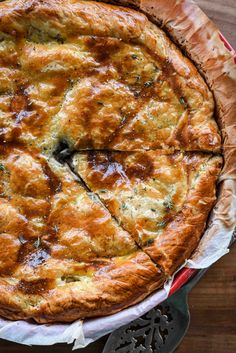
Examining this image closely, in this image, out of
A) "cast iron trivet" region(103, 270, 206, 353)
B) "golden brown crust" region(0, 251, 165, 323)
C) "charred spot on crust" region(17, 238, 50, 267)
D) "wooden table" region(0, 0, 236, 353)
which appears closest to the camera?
"golden brown crust" region(0, 251, 165, 323)

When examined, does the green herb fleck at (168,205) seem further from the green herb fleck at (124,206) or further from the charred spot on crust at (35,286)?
the charred spot on crust at (35,286)

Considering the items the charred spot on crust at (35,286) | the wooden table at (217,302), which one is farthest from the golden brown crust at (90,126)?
the wooden table at (217,302)

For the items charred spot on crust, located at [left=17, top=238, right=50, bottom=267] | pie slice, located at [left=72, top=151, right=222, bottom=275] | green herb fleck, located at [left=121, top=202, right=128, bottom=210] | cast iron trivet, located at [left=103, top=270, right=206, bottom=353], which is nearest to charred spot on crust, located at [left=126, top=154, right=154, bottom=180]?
pie slice, located at [left=72, top=151, right=222, bottom=275]

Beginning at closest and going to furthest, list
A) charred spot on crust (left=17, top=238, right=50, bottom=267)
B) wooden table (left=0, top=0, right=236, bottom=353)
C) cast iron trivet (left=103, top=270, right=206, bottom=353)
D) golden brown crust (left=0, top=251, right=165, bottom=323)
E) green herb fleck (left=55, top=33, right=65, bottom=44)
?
golden brown crust (left=0, top=251, right=165, bottom=323) < charred spot on crust (left=17, top=238, right=50, bottom=267) < green herb fleck (left=55, top=33, right=65, bottom=44) < cast iron trivet (left=103, top=270, right=206, bottom=353) < wooden table (left=0, top=0, right=236, bottom=353)

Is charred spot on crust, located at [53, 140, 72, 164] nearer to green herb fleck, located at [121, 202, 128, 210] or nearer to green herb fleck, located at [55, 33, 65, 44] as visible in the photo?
green herb fleck, located at [121, 202, 128, 210]

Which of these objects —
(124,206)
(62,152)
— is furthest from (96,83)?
(124,206)

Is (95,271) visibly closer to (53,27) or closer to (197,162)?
(197,162)

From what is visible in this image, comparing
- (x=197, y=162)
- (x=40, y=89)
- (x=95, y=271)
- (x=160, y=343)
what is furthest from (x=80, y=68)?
(x=160, y=343)
